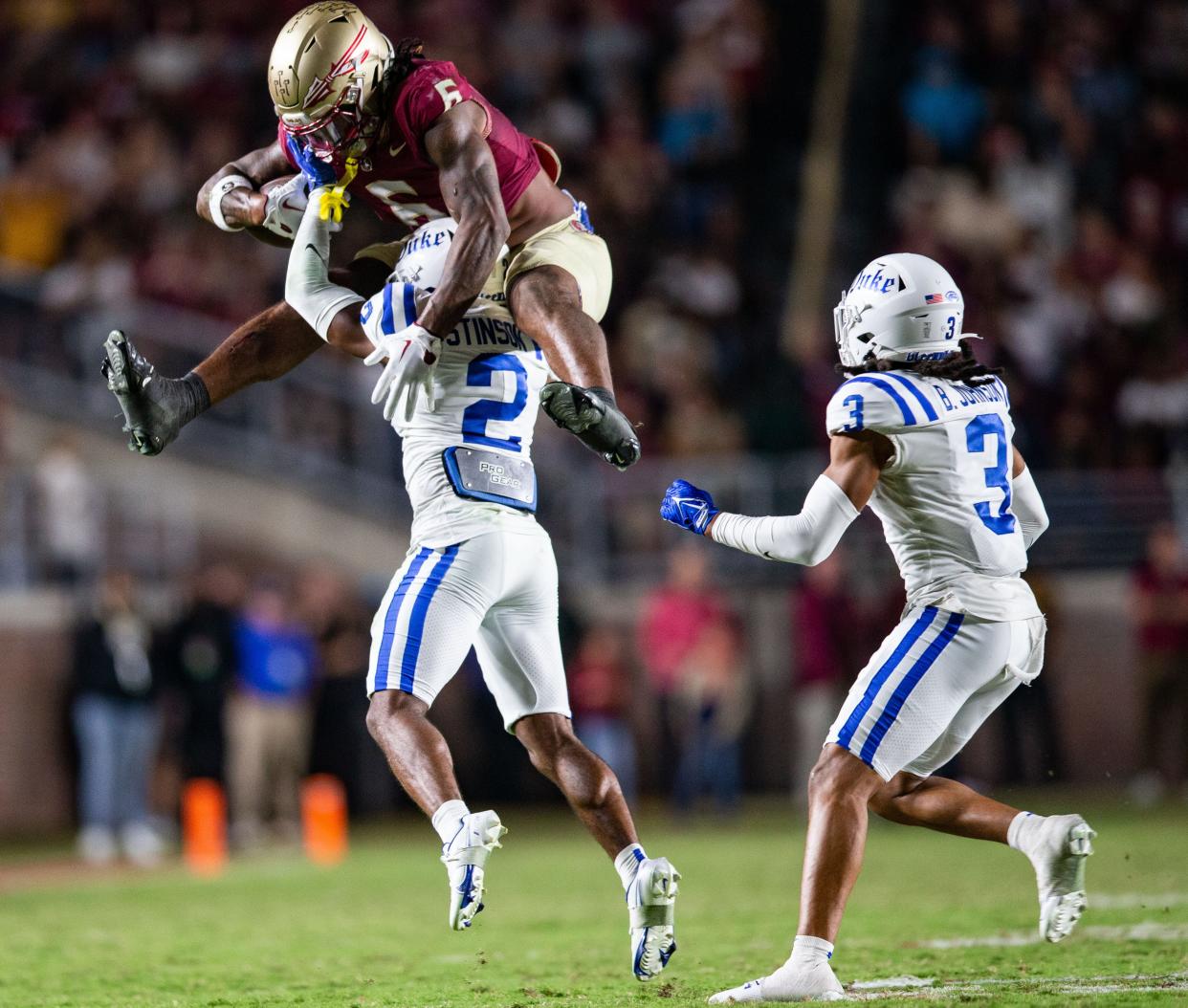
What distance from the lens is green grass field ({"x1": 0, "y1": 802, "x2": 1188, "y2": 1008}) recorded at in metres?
5.71

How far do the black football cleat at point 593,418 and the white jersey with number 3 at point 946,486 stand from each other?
1.93 feet

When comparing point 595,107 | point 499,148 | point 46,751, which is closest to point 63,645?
point 46,751

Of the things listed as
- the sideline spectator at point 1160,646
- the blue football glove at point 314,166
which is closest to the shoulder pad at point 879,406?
the blue football glove at point 314,166

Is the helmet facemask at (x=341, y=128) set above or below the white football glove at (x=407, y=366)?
above

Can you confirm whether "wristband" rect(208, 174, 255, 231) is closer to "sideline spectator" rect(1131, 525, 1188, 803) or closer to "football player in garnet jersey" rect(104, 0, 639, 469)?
"football player in garnet jersey" rect(104, 0, 639, 469)

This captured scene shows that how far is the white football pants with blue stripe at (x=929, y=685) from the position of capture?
5277 millimetres

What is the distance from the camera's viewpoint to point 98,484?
14531 mm

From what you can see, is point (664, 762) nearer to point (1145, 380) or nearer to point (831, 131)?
point (1145, 380)

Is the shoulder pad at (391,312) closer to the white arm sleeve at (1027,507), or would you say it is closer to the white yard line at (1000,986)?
the white arm sleeve at (1027,507)

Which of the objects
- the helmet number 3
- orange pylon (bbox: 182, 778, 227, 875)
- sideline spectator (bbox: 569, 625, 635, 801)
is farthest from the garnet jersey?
sideline spectator (bbox: 569, 625, 635, 801)

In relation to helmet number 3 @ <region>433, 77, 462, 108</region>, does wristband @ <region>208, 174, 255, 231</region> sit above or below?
below

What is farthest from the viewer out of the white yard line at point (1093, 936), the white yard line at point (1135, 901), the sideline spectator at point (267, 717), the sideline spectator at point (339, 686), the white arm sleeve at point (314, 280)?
the sideline spectator at point (339, 686)

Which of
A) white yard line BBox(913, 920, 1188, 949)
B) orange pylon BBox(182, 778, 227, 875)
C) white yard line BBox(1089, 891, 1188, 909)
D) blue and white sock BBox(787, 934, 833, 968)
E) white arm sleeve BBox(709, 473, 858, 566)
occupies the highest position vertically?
white arm sleeve BBox(709, 473, 858, 566)

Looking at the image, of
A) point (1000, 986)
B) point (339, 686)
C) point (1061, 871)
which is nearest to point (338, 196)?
point (1061, 871)
